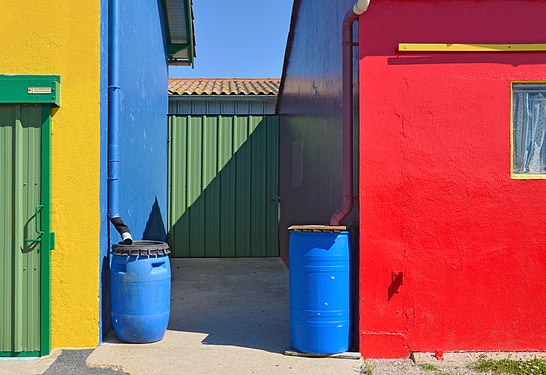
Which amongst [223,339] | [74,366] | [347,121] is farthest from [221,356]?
[347,121]

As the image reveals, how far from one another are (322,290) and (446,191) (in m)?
1.46

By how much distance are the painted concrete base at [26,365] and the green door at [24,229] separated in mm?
86

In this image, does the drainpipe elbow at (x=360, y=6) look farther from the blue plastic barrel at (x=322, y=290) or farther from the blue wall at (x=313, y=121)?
the blue plastic barrel at (x=322, y=290)

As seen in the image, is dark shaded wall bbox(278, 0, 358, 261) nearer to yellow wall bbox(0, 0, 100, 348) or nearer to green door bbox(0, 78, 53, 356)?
yellow wall bbox(0, 0, 100, 348)

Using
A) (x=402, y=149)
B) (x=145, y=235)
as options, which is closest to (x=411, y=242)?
(x=402, y=149)

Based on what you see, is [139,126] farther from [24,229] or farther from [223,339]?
[223,339]

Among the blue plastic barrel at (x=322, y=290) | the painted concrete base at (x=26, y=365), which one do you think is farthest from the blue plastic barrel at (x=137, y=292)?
the blue plastic barrel at (x=322, y=290)

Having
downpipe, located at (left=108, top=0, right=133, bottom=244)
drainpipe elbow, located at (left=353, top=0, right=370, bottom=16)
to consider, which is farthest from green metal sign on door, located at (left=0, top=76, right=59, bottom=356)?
drainpipe elbow, located at (left=353, top=0, right=370, bottom=16)

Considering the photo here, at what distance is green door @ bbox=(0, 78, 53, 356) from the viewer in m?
5.25

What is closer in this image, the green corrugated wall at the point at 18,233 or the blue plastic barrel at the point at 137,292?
the green corrugated wall at the point at 18,233

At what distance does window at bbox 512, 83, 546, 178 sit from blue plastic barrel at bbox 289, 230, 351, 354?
1765 mm

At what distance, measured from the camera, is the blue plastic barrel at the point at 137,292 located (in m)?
5.48

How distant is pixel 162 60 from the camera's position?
36.6 ft

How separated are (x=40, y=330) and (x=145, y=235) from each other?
3.36m
